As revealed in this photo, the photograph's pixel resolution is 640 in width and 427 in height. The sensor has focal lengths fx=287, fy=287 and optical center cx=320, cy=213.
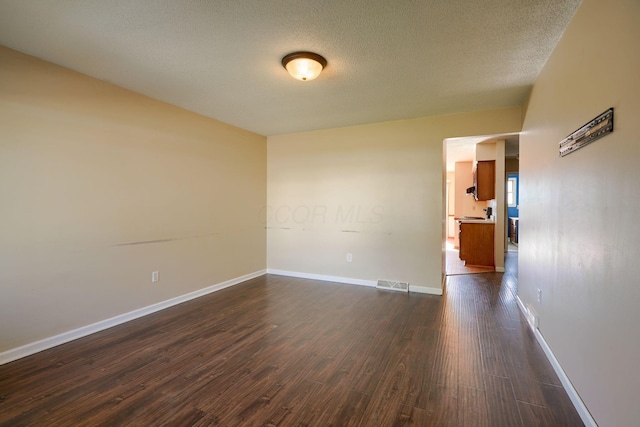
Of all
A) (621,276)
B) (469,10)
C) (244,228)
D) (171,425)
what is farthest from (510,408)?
(244,228)

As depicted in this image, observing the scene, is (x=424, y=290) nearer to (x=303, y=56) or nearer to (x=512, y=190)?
(x=303, y=56)

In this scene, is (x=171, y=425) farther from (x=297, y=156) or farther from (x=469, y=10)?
(x=297, y=156)

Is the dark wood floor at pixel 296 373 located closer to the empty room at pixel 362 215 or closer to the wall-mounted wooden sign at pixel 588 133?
the empty room at pixel 362 215

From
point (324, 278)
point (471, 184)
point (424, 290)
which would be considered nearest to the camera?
point (424, 290)

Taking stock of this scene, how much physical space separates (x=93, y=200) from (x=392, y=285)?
12.7ft

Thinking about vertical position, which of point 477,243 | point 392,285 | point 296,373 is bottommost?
point 296,373

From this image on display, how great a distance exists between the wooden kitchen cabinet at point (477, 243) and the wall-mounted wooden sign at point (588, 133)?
3.99 metres

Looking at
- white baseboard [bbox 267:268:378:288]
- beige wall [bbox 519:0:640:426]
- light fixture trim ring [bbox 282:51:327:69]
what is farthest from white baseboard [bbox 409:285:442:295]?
light fixture trim ring [bbox 282:51:327:69]

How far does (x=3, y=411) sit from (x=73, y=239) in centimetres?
141

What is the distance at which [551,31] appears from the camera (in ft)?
6.81

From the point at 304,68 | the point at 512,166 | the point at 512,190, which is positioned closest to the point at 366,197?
the point at 304,68

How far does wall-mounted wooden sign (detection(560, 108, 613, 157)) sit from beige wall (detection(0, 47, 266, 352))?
3.92 meters

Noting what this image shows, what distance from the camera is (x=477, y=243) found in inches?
230

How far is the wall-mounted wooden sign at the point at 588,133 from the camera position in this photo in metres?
1.44
